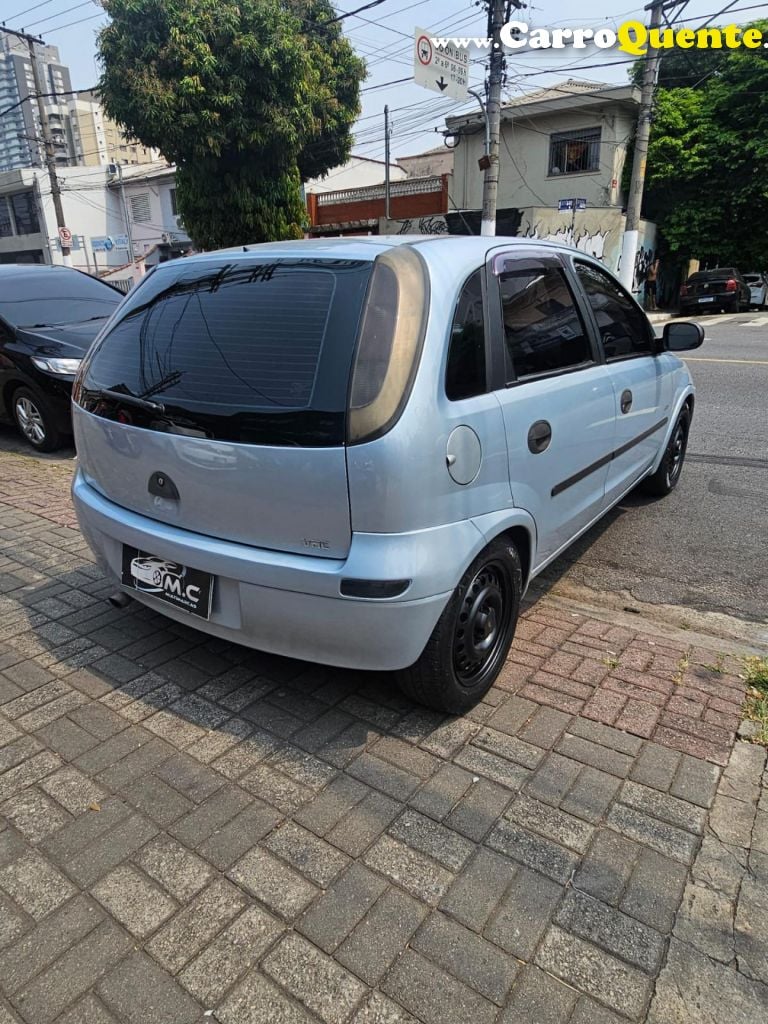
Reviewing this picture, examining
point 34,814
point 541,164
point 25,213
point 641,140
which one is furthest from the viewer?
point 25,213

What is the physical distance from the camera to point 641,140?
16.2 metres

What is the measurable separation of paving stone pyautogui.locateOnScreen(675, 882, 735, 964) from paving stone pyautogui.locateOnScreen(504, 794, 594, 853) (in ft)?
0.98

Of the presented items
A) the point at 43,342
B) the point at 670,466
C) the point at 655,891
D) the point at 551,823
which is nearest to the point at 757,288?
the point at 670,466

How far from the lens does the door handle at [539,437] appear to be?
2.66 meters

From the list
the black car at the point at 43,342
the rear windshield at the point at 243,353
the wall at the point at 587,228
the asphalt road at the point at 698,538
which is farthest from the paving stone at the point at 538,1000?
the wall at the point at 587,228

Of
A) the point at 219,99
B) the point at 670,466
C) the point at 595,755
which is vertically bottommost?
the point at 595,755

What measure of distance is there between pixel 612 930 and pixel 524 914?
0.23 meters

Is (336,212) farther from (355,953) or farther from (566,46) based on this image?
(355,953)

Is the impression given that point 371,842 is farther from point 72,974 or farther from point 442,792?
point 72,974

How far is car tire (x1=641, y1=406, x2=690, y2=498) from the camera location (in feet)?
16.0

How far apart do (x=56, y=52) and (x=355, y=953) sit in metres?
41.0

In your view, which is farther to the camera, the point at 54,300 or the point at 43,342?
the point at 54,300

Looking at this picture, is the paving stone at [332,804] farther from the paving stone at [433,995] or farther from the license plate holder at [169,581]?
the license plate holder at [169,581]

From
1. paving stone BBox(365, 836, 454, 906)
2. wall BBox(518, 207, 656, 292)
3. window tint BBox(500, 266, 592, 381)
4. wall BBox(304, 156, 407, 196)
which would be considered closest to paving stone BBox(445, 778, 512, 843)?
paving stone BBox(365, 836, 454, 906)
